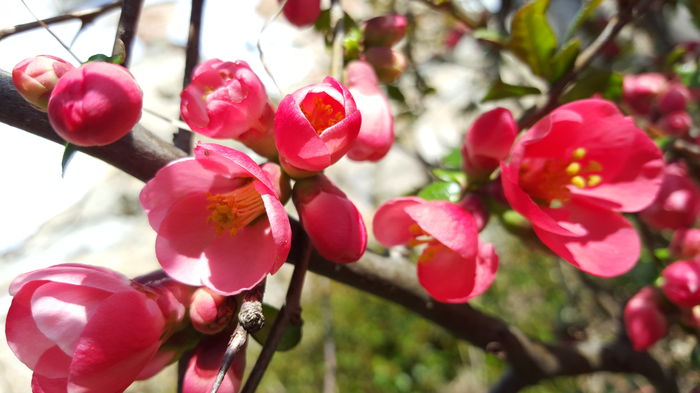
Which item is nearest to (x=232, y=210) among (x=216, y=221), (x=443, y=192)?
(x=216, y=221)

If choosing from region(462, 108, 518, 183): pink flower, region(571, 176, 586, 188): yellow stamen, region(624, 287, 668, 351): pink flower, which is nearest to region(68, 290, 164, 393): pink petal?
region(462, 108, 518, 183): pink flower

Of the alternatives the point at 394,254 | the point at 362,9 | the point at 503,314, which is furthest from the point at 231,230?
the point at 362,9

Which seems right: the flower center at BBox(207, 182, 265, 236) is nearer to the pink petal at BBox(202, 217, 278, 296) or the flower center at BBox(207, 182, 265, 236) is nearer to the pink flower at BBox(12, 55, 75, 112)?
the pink petal at BBox(202, 217, 278, 296)

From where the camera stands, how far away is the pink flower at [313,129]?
39 centimetres

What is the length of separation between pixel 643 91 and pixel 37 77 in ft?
2.91

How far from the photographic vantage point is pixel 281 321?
40 centimetres

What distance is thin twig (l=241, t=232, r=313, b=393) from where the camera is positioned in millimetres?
356

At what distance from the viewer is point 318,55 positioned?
12.3ft


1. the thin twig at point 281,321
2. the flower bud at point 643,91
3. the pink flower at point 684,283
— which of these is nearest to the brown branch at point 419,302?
the thin twig at point 281,321

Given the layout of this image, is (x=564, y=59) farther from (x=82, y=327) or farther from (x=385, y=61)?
(x=82, y=327)

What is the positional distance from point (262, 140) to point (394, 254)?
262mm

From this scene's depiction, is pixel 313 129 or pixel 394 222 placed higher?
pixel 313 129

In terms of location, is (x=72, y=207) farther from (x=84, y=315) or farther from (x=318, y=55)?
(x=84, y=315)

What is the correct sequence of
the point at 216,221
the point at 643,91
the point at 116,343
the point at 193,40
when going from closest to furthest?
the point at 116,343 < the point at 216,221 < the point at 193,40 < the point at 643,91
